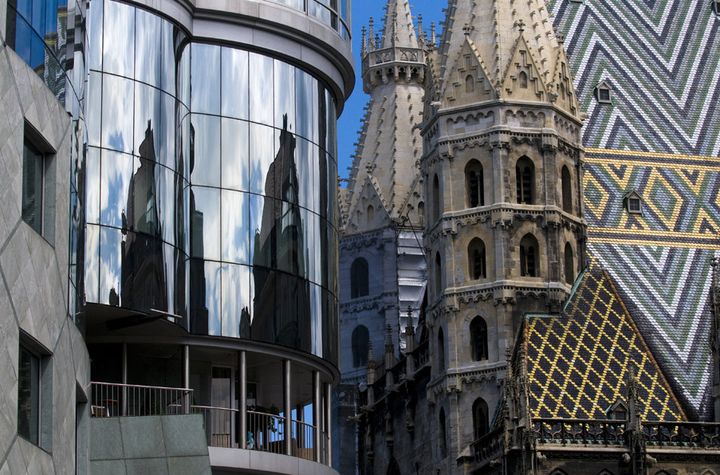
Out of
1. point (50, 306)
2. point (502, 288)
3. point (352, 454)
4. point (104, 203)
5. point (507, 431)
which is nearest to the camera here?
point (50, 306)

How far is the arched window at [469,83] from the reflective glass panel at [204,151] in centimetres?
1924

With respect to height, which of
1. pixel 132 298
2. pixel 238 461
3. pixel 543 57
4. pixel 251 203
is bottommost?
pixel 238 461

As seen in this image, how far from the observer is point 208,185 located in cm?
4428

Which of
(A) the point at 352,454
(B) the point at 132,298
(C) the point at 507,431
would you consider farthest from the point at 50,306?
(A) the point at 352,454

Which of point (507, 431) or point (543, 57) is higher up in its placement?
point (543, 57)

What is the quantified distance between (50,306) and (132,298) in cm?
964

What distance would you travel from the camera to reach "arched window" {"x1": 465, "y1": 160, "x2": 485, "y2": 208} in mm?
61594

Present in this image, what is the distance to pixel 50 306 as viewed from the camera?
3098 cm

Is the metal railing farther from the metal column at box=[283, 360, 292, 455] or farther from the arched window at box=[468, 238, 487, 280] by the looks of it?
the arched window at box=[468, 238, 487, 280]

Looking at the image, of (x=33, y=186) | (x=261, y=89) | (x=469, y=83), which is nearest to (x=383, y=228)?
(x=469, y=83)

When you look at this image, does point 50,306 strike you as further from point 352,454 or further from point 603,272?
point 352,454

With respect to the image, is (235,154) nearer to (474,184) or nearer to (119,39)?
(119,39)

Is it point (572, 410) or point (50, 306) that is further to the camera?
point (572, 410)

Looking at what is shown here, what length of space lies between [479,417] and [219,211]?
18535 mm
